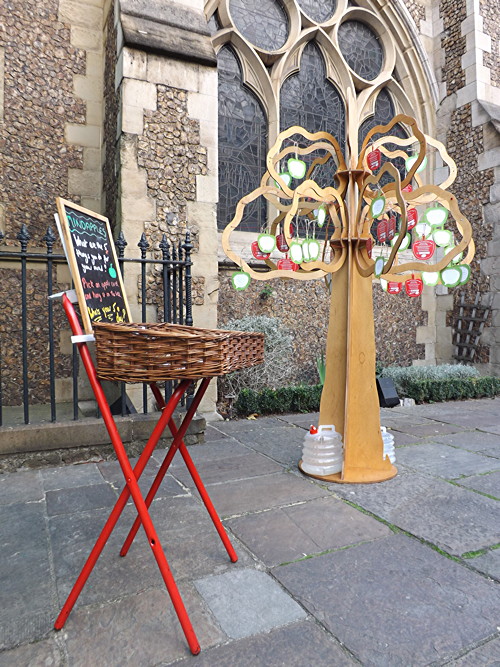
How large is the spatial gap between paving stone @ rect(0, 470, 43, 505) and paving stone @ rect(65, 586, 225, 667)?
4.00 ft

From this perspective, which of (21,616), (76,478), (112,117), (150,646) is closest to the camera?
(150,646)

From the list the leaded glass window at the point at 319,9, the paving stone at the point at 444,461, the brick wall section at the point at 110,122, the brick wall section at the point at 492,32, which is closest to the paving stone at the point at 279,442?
the paving stone at the point at 444,461

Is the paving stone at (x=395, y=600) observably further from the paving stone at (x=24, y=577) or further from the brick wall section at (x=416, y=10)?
the brick wall section at (x=416, y=10)

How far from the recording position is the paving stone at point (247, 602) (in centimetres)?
142

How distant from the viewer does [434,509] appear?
232 cm

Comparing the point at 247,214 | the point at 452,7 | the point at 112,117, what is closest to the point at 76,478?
the point at 112,117

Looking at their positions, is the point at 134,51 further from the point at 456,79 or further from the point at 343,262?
the point at 456,79

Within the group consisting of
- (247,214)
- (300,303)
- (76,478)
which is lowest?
(76,478)

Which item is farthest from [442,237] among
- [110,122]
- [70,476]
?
[110,122]

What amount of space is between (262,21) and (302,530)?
7232 mm

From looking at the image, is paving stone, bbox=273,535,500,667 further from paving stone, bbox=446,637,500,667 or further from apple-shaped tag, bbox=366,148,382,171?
apple-shaped tag, bbox=366,148,382,171

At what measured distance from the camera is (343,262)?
2.91 m

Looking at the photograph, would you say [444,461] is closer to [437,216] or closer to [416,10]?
[437,216]

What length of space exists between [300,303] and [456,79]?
481 centimetres
